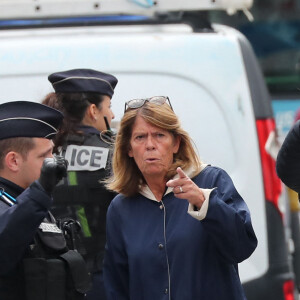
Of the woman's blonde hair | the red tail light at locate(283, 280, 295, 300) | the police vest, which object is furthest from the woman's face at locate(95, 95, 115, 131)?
the red tail light at locate(283, 280, 295, 300)

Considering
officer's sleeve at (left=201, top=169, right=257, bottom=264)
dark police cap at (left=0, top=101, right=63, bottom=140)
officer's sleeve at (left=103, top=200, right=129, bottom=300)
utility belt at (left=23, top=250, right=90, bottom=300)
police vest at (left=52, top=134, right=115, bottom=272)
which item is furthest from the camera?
police vest at (left=52, top=134, right=115, bottom=272)

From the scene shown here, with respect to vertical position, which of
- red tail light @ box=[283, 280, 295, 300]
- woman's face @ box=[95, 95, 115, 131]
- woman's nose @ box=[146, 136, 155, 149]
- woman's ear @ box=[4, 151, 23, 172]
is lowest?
red tail light @ box=[283, 280, 295, 300]

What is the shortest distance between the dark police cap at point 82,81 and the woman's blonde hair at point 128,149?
81 cm

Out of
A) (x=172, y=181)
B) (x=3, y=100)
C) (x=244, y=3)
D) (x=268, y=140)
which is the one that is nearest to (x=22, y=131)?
(x=172, y=181)

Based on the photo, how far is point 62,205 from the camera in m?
4.90

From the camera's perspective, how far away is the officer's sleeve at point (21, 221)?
12.6 feet

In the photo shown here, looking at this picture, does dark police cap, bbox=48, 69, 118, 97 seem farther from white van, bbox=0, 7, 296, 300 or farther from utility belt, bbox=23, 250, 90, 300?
utility belt, bbox=23, 250, 90, 300

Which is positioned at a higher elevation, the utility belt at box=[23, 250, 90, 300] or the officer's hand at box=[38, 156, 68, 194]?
the officer's hand at box=[38, 156, 68, 194]

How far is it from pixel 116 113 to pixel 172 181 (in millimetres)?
1747

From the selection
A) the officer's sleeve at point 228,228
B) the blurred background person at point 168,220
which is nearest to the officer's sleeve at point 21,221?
the blurred background person at point 168,220

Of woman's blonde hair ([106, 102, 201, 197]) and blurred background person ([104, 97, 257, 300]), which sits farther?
woman's blonde hair ([106, 102, 201, 197])

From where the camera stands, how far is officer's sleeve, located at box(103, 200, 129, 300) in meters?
4.07

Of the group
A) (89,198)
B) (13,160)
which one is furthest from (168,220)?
(89,198)

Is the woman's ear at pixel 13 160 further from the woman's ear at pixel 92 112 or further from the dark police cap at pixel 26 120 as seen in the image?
the woman's ear at pixel 92 112
